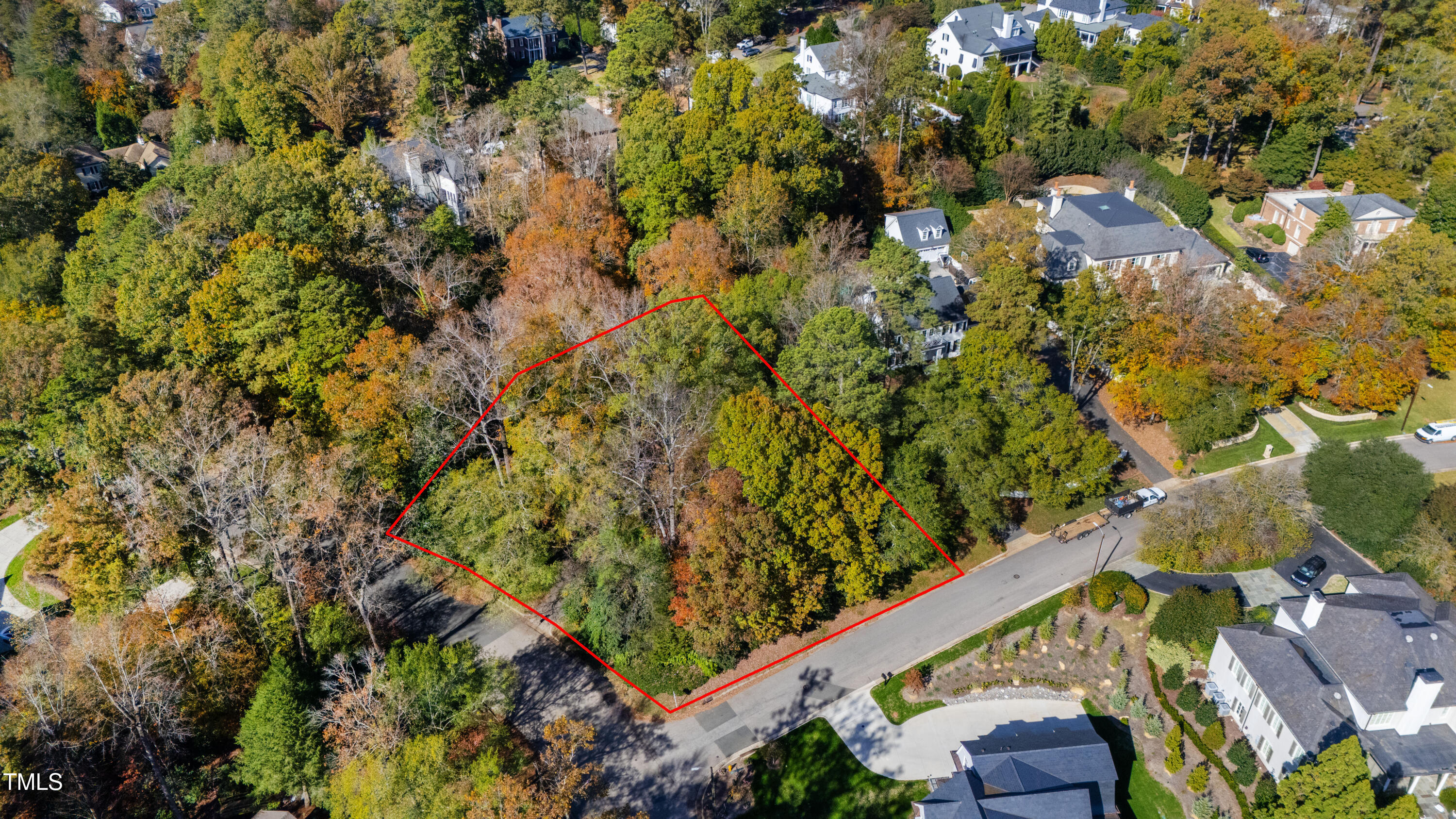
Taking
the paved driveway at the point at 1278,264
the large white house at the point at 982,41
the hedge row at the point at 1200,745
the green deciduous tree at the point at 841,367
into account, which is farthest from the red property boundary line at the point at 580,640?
the large white house at the point at 982,41

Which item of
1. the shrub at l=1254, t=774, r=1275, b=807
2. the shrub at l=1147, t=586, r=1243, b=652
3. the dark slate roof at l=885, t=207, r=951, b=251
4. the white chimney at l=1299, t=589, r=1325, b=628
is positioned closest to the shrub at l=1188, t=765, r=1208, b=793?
the shrub at l=1254, t=774, r=1275, b=807

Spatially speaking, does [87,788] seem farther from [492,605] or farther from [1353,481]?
[1353,481]

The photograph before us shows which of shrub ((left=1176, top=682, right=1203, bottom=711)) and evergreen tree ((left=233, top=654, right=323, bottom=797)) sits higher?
evergreen tree ((left=233, top=654, right=323, bottom=797))

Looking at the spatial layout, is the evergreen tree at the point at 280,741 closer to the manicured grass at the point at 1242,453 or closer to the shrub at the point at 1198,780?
the shrub at the point at 1198,780

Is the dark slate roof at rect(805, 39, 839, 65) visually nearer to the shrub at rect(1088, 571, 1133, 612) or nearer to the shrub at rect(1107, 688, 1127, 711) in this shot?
the shrub at rect(1088, 571, 1133, 612)

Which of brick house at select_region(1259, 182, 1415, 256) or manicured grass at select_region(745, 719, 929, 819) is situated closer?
manicured grass at select_region(745, 719, 929, 819)

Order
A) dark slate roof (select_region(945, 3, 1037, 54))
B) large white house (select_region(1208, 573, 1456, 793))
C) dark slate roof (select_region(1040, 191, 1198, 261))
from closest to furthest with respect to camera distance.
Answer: large white house (select_region(1208, 573, 1456, 793))
dark slate roof (select_region(1040, 191, 1198, 261))
dark slate roof (select_region(945, 3, 1037, 54))

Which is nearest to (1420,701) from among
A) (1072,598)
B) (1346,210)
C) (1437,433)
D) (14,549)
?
(1072,598)
